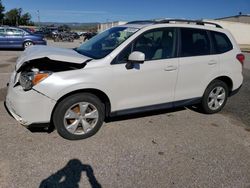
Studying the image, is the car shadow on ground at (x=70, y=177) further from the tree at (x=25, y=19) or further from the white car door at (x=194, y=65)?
the tree at (x=25, y=19)

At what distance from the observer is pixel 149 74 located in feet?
14.9

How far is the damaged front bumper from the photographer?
12.5 ft

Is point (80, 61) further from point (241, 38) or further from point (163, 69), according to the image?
point (241, 38)

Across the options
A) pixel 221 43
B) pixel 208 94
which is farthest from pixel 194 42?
pixel 208 94

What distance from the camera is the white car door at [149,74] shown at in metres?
4.36

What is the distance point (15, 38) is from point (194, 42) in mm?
14933

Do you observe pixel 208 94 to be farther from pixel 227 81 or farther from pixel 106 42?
pixel 106 42

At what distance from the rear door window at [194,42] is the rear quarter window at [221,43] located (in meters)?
0.20

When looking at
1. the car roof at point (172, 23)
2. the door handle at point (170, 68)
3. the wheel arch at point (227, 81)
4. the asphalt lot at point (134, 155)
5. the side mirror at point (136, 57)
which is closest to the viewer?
the asphalt lot at point (134, 155)

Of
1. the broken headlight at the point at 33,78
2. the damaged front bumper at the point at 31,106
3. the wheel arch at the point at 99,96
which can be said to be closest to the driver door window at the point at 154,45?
the wheel arch at the point at 99,96

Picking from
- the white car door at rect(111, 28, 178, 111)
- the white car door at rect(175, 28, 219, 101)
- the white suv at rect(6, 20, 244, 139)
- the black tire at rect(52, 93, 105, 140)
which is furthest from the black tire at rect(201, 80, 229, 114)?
the black tire at rect(52, 93, 105, 140)

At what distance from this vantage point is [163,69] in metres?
4.68

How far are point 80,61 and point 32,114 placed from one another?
1010 mm

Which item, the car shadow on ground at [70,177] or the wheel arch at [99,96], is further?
the wheel arch at [99,96]
